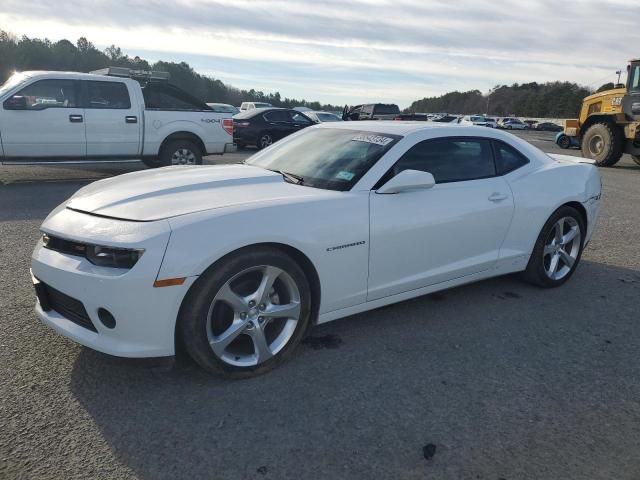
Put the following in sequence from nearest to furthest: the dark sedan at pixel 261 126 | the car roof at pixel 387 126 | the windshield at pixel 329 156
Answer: the windshield at pixel 329 156 → the car roof at pixel 387 126 → the dark sedan at pixel 261 126

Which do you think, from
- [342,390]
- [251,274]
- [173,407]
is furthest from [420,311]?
[173,407]

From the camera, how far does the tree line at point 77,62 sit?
54906 mm

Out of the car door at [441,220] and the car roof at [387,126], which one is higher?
the car roof at [387,126]

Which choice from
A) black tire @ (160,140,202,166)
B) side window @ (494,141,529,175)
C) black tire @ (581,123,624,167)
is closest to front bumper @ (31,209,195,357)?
side window @ (494,141,529,175)

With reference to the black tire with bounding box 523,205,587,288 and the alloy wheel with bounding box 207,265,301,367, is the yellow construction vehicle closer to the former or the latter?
the black tire with bounding box 523,205,587,288

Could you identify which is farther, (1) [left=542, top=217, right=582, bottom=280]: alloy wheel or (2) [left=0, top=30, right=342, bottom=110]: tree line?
(2) [left=0, top=30, right=342, bottom=110]: tree line

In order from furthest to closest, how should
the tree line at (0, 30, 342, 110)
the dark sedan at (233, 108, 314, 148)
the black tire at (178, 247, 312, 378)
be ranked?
the tree line at (0, 30, 342, 110) → the dark sedan at (233, 108, 314, 148) → the black tire at (178, 247, 312, 378)

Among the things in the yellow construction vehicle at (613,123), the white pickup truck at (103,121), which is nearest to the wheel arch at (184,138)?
the white pickup truck at (103,121)

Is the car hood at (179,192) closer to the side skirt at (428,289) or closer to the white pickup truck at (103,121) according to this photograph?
the side skirt at (428,289)

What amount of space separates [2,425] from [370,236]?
218 cm

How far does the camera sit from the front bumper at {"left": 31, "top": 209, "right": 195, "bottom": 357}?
2.57 m

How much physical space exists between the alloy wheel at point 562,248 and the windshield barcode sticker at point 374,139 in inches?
72.2

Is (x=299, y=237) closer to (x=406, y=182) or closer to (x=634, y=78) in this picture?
(x=406, y=182)

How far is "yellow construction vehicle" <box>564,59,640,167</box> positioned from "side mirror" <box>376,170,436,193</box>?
44.1ft
